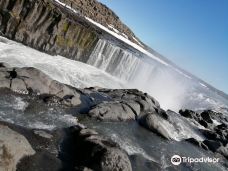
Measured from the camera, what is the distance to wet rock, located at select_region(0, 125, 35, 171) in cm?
1209

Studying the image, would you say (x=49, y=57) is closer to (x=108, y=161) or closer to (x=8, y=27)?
(x=8, y=27)

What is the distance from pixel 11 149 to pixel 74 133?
525 cm

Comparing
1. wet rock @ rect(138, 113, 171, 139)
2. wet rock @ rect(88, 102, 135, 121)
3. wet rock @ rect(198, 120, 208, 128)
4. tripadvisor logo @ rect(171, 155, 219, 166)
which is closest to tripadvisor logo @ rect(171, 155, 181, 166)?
tripadvisor logo @ rect(171, 155, 219, 166)

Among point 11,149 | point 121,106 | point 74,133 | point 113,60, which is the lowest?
point 113,60

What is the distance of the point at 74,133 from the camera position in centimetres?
1762

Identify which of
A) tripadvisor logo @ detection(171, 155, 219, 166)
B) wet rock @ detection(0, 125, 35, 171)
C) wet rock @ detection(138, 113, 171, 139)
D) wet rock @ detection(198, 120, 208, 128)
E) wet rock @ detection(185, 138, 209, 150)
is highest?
wet rock @ detection(0, 125, 35, 171)

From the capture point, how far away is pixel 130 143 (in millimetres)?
20141

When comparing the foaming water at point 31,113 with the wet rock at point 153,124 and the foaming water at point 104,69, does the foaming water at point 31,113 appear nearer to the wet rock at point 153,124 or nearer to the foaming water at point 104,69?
the wet rock at point 153,124

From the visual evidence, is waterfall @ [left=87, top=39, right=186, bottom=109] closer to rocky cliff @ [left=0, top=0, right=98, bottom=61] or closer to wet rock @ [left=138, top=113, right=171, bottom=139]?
rocky cliff @ [left=0, top=0, right=98, bottom=61]

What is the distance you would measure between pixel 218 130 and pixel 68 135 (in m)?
23.8

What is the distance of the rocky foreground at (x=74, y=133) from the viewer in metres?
13.4

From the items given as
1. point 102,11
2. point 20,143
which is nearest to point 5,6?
point 20,143

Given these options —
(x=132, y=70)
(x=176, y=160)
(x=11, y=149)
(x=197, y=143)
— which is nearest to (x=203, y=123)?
(x=197, y=143)

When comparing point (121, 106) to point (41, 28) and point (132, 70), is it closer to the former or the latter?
point (41, 28)
